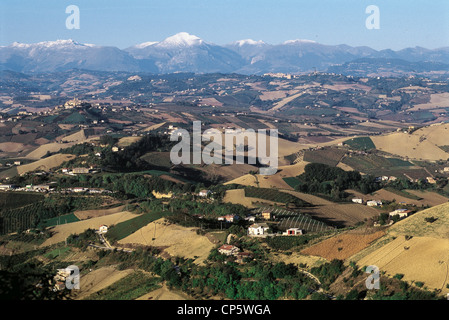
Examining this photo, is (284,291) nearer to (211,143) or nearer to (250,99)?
(211,143)

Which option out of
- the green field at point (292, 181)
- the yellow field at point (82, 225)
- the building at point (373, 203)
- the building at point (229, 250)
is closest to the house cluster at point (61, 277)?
the building at point (229, 250)

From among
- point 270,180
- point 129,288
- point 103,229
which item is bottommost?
point 270,180

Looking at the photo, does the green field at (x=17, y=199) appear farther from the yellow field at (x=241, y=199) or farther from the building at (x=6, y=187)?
the yellow field at (x=241, y=199)

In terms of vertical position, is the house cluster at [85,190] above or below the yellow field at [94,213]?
above

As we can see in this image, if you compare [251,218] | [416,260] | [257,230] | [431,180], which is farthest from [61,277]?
[431,180]

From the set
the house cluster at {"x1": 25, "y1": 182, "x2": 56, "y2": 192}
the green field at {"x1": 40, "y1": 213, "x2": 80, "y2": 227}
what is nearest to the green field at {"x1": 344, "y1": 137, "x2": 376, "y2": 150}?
the house cluster at {"x1": 25, "y1": 182, "x2": 56, "y2": 192}

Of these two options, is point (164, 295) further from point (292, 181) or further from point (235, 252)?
point (292, 181)

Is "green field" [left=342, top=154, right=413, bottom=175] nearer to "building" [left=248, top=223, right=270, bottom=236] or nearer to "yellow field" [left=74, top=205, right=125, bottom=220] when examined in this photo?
"yellow field" [left=74, top=205, right=125, bottom=220]

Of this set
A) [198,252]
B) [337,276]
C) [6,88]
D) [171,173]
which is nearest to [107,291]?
[198,252]
